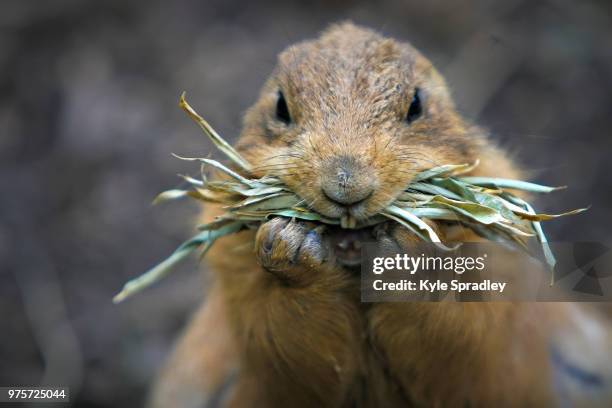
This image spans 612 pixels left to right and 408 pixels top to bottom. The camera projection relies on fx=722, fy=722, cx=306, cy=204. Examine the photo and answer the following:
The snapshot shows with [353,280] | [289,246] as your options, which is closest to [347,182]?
[289,246]

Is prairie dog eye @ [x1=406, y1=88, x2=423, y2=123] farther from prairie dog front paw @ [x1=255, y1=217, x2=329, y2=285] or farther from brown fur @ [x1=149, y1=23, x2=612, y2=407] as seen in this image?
prairie dog front paw @ [x1=255, y1=217, x2=329, y2=285]

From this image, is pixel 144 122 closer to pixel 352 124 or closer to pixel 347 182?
pixel 352 124

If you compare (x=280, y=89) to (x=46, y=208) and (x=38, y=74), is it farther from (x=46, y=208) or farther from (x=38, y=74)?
(x=38, y=74)

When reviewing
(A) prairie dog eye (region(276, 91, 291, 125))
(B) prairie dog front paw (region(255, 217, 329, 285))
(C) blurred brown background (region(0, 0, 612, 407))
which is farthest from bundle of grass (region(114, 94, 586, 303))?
(C) blurred brown background (region(0, 0, 612, 407))

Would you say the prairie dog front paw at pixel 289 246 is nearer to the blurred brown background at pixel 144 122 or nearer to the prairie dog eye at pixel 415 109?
the prairie dog eye at pixel 415 109

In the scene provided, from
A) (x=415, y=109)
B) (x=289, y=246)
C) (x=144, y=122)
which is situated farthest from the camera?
(x=144, y=122)

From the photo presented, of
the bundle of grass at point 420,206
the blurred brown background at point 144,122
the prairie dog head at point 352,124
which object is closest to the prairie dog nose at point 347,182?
the prairie dog head at point 352,124
